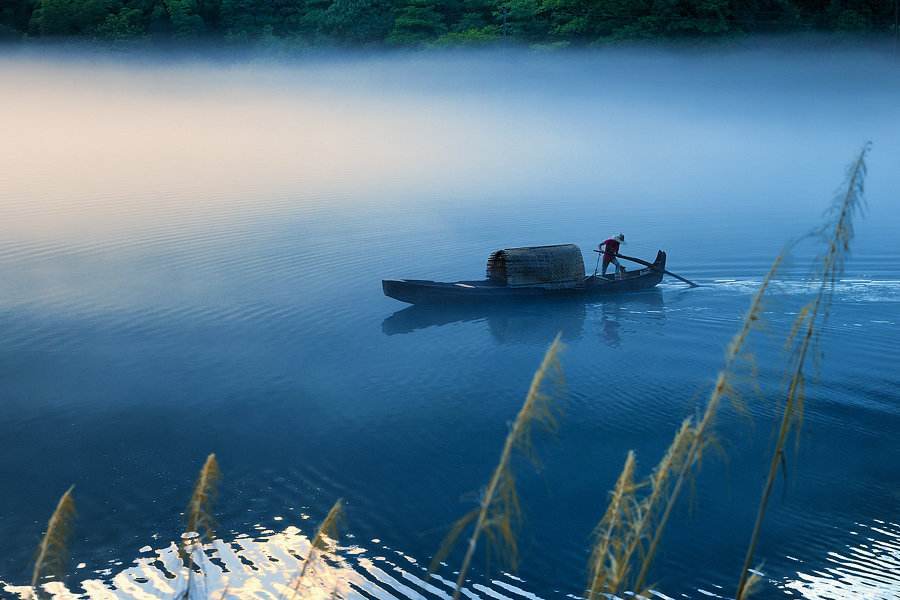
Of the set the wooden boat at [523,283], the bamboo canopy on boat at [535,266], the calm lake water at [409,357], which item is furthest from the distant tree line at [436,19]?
the bamboo canopy on boat at [535,266]

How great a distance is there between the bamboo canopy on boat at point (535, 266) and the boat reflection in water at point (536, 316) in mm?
568

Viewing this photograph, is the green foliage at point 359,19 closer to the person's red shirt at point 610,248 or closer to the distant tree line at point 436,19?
the distant tree line at point 436,19

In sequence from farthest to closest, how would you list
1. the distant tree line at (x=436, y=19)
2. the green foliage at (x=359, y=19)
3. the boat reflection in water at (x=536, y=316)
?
the green foliage at (x=359, y=19) < the distant tree line at (x=436, y=19) < the boat reflection in water at (x=536, y=316)

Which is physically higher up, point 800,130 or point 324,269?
point 800,130

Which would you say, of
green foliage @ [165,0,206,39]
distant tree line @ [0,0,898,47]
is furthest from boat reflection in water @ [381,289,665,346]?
green foliage @ [165,0,206,39]

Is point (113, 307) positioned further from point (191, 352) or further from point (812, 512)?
point (812, 512)

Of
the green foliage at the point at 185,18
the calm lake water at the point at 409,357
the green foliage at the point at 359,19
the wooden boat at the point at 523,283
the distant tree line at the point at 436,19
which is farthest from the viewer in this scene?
the green foliage at the point at 185,18

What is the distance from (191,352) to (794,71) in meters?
68.9

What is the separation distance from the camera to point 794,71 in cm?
7688

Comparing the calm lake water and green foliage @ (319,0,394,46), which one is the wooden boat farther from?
green foliage @ (319,0,394,46)

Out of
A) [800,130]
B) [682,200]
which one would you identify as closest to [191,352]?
[682,200]

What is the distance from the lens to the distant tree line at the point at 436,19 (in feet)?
250

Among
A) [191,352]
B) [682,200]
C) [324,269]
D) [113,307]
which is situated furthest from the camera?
[682,200]

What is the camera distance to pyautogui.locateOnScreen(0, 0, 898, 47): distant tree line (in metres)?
76.1
